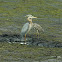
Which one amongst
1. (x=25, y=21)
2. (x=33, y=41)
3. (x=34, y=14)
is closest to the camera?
(x=33, y=41)

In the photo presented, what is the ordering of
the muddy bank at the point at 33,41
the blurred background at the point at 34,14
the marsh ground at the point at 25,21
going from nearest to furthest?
1. the marsh ground at the point at 25,21
2. the muddy bank at the point at 33,41
3. the blurred background at the point at 34,14

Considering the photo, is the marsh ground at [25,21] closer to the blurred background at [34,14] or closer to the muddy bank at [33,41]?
the blurred background at [34,14]

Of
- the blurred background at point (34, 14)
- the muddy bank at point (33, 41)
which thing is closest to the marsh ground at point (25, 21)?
the blurred background at point (34, 14)

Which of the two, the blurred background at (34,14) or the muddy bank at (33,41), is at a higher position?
the muddy bank at (33,41)

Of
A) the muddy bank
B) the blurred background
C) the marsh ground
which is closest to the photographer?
the marsh ground

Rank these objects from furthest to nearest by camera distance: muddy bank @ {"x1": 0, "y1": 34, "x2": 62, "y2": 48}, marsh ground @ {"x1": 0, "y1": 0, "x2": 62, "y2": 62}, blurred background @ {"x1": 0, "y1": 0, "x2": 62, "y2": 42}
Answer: blurred background @ {"x1": 0, "y1": 0, "x2": 62, "y2": 42} → muddy bank @ {"x1": 0, "y1": 34, "x2": 62, "y2": 48} → marsh ground @ {"x1": 0, "y1": 0, "x2": 62, "y2": 62}

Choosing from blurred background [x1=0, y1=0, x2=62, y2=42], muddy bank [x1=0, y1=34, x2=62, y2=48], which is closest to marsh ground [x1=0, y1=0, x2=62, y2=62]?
blurred background [x1=0, y1=0, x2=62, y2=42]

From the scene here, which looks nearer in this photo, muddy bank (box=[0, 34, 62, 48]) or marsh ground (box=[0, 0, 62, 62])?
marsh ground (box=[0, 0, 62, 62])

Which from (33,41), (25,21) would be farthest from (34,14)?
(33,41)

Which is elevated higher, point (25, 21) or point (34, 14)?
point (25, 21)

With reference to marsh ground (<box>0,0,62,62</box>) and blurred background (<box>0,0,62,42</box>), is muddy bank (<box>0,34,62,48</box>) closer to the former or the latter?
marsh ground (<box>0,0,62,62</box>)

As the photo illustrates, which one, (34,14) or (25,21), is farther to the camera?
(34,14)

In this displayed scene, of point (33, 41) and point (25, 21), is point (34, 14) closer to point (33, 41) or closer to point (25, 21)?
point (25, 21)

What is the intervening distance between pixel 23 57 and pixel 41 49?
59.8 inches
